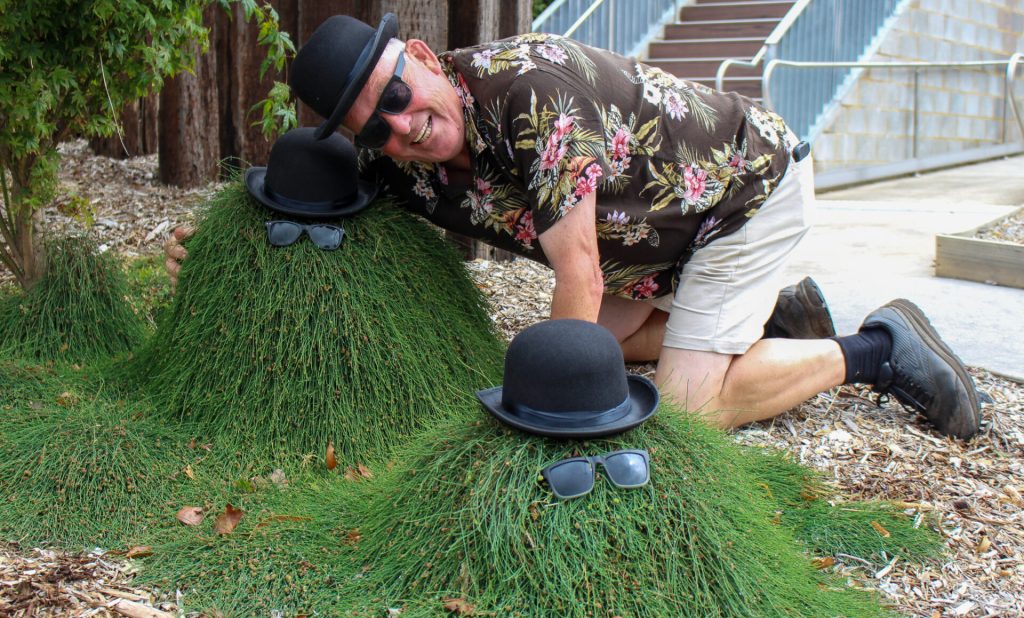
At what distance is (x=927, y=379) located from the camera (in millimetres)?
3307

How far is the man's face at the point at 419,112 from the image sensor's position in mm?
2607

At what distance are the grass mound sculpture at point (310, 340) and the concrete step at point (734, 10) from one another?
878 cm

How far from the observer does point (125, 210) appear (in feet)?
17.4

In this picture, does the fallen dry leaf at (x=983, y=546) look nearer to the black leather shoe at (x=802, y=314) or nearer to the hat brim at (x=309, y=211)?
the black leather shoe at (x=802, y=314)

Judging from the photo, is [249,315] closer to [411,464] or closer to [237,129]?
[411,464]

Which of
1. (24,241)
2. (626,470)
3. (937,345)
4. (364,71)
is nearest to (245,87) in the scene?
(24,241)

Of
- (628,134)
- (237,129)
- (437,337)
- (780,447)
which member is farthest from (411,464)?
(237,129)

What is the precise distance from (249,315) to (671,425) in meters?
1.30

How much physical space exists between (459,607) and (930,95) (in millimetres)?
10866

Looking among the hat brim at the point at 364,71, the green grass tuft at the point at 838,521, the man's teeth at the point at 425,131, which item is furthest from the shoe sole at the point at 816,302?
the hat brim at the point at 364,71

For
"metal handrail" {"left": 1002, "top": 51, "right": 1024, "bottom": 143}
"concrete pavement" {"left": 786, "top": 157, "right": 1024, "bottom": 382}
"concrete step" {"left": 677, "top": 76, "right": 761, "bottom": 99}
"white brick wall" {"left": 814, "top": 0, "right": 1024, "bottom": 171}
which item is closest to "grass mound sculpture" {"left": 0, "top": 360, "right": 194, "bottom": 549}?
"concrete pavement" {"left": 786, "top": 157, "right": 1024, "bottom": 382}

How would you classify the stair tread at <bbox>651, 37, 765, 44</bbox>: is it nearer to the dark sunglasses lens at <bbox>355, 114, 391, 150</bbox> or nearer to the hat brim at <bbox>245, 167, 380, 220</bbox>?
the hat brim at <bbox>245, 167, 380, 220</bbox>

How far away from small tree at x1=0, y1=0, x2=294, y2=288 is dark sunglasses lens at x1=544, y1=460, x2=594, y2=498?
2115 millimetres

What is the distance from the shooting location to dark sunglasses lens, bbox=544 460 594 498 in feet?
6.23
